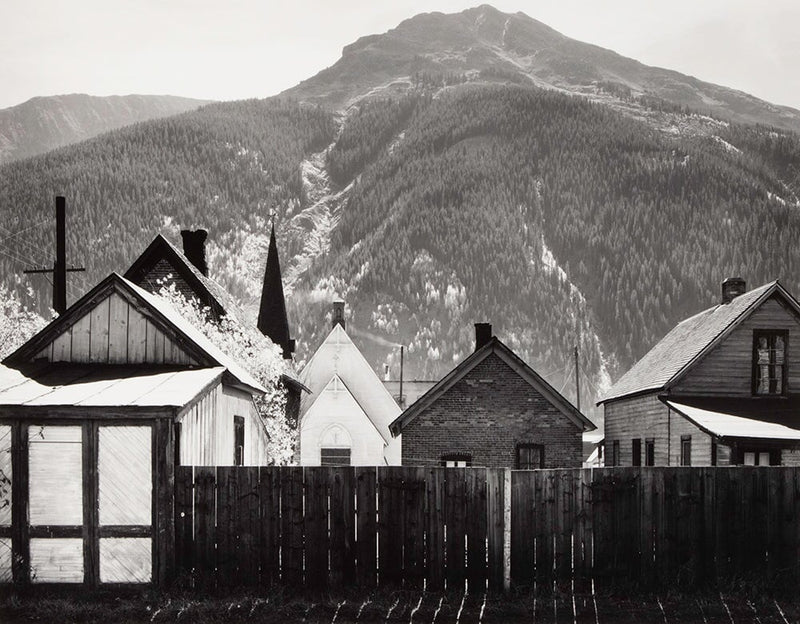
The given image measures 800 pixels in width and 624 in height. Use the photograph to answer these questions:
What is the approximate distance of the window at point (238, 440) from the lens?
2009 centimetres

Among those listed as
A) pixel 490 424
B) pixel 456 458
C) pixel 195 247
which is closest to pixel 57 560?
pixel 456 458

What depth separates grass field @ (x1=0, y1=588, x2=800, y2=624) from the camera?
12.3 meters

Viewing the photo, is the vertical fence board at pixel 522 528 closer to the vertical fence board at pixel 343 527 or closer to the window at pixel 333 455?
the vertical fence board at pixel 343 527

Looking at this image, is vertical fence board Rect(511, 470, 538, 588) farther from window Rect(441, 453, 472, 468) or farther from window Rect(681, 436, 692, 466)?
window Rect(441, 453, 472, 468)

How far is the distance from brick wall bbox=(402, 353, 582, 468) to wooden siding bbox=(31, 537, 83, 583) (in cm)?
1978

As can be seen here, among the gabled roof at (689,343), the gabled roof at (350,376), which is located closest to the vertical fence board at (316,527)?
the gabled roof at (689,343)

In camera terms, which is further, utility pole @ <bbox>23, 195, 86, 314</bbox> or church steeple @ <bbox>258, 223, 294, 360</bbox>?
church steeple @ <bbox>258, 223, 294, 360</bbox>

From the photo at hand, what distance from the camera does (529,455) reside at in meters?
33.0

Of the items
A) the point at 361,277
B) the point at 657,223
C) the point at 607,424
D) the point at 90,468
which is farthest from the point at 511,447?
the point at 657,223

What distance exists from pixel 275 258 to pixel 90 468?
37.7 m

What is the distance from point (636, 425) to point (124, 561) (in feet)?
88.9

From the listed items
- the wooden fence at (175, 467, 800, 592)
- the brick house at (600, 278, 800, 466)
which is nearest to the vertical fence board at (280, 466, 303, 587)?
the wooden fence at (175, 467, 800, 592)

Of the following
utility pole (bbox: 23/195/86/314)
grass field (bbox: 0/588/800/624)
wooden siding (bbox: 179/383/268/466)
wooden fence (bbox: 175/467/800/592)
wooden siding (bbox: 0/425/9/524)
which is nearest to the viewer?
grass field (bbox: 0/588/800/624)

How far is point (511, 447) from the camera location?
3288cm
